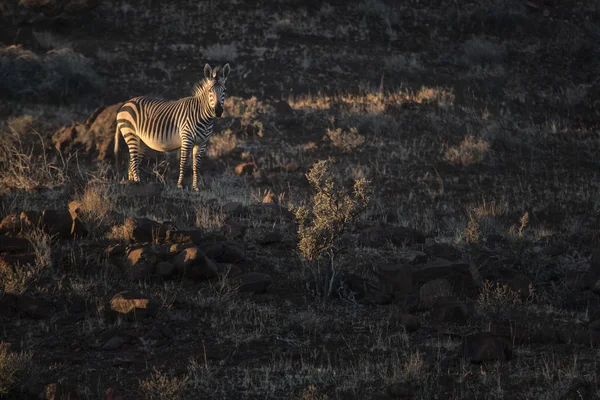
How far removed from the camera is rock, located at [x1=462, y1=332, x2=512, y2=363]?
21.3 ft

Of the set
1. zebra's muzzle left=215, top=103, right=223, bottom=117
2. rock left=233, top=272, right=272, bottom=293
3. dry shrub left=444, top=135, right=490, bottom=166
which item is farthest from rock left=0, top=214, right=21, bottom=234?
dry shrub left=444, top=135, right=490, bottom=166

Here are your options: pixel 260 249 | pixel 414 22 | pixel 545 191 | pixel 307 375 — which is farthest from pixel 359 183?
pixel 414 22

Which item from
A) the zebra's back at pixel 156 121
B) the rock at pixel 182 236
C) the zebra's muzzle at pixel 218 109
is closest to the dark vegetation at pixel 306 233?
the rock at pixel 182 236

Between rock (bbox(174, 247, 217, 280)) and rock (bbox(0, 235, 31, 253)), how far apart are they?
174cm

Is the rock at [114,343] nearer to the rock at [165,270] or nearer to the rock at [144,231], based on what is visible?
the rock at [165,270]

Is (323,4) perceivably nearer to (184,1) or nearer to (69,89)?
(184,1)

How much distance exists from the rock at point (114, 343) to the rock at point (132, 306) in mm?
397

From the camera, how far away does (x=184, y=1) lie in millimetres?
29125

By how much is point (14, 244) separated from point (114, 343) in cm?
254

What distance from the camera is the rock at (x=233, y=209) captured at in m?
11.0

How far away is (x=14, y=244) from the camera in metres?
8.53

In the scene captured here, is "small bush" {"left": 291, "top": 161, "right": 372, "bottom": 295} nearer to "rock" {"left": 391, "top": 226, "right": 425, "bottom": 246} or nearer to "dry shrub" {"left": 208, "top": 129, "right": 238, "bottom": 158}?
"rock" {"left": 391, "top": 226, "right": 425, "bottom": 246}

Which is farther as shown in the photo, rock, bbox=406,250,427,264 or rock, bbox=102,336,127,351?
rock, bbox=406,250,427,264

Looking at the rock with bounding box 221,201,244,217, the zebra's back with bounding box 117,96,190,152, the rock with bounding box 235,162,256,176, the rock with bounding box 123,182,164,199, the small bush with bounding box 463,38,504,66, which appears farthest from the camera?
the small bush with bounding box 463,38,504,66
